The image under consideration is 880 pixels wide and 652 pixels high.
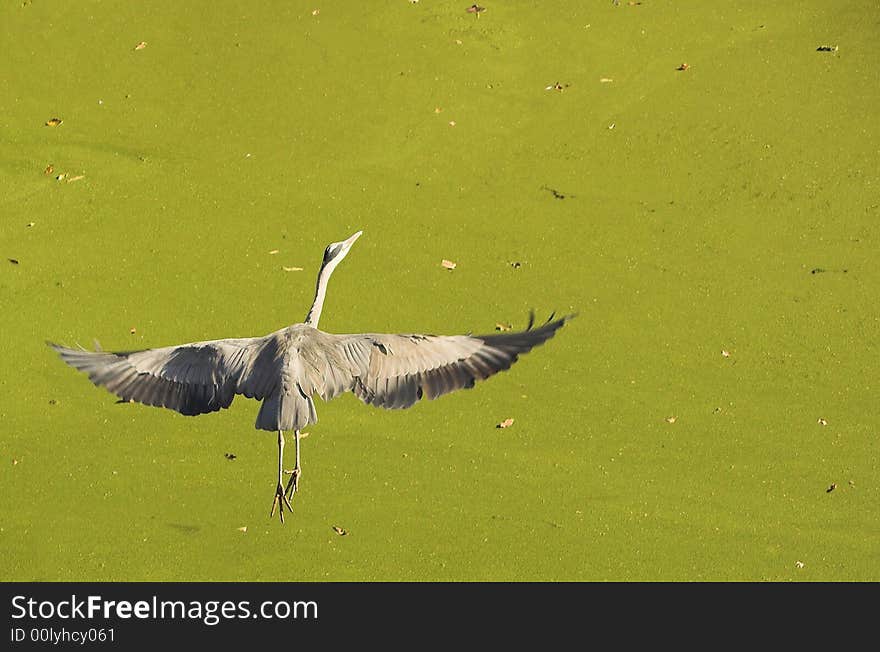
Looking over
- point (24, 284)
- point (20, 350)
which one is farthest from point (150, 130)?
point (20, 350)

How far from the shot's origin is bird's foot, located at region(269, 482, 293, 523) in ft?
10.8

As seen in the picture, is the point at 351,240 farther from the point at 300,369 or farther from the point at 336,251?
the point at 300,369

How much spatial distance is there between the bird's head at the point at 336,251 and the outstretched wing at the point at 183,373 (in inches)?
23.3

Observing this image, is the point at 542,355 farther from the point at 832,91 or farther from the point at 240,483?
the point at 832,91

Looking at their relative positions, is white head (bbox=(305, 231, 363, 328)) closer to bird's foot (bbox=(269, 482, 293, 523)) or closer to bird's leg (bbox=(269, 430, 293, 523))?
bird's leg (bbox=(269, 430, 293, 523))

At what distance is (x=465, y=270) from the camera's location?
411cm

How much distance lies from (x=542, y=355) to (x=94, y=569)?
1420 millimetres

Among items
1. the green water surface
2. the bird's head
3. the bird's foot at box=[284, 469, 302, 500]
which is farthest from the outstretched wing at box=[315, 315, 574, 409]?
the bird's head

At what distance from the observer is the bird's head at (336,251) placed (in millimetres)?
3781

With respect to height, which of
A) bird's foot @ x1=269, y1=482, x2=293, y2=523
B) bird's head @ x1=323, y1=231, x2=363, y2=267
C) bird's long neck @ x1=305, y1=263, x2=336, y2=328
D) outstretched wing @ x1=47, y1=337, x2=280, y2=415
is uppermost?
bird's head @ x1=323, y1=231, x2=363, y2=267

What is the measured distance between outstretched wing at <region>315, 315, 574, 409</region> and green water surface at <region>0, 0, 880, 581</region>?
42 cm

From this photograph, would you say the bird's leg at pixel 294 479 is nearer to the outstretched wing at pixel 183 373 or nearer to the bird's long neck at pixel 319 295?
the outstretched wing at pixel 183 373

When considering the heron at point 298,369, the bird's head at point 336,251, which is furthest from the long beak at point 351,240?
the heron at point 298,369

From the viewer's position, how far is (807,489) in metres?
3.51
